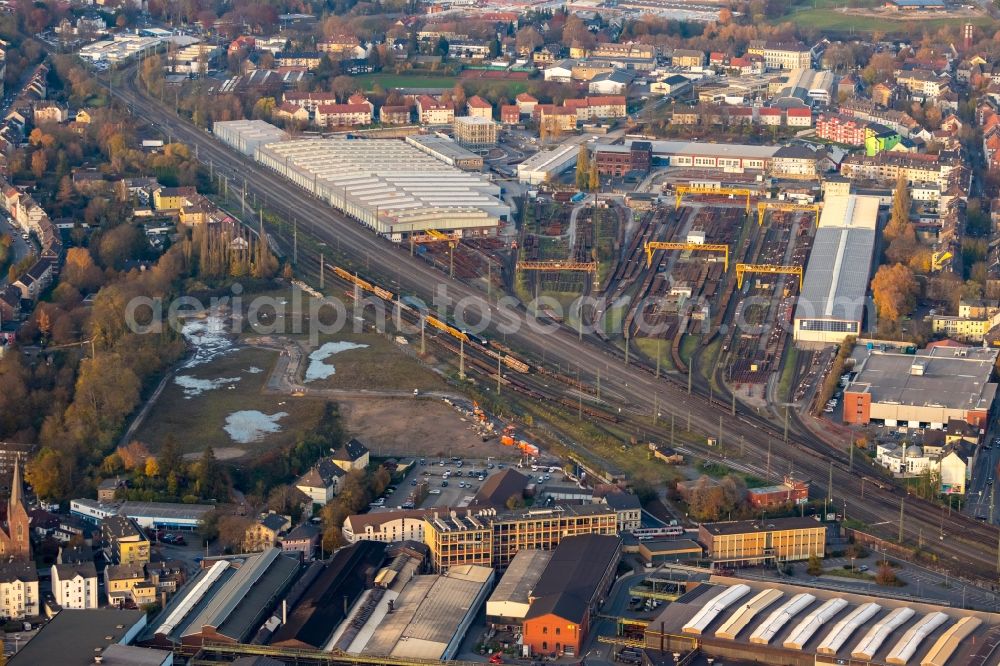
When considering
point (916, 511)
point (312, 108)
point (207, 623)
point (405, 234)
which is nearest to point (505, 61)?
point (312, 108)

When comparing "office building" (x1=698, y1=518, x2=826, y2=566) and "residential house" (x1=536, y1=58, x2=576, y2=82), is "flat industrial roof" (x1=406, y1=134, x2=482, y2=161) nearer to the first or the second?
"residential house" (x1=536, y1=58, x2=576, y2=82)

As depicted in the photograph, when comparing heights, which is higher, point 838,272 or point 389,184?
point 838,272

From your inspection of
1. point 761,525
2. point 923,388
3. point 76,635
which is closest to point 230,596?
point 76,635

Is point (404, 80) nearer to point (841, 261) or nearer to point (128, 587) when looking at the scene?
point (841, 261)

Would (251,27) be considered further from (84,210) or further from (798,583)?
(798,583)

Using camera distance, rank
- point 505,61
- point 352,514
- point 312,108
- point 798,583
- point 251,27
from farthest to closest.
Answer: point 251,27, point 505,61, point 312,108, point 352,514, point 798,583

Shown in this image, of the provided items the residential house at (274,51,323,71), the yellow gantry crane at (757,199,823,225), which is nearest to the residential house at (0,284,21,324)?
the yellow gantry crane at (757,199,823,225)

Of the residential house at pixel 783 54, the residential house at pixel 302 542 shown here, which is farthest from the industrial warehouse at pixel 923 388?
the residential house at pixel 783 54

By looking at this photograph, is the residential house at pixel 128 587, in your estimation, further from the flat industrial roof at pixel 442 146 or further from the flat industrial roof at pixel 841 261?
the flat industrial roof at pixel 442 146
